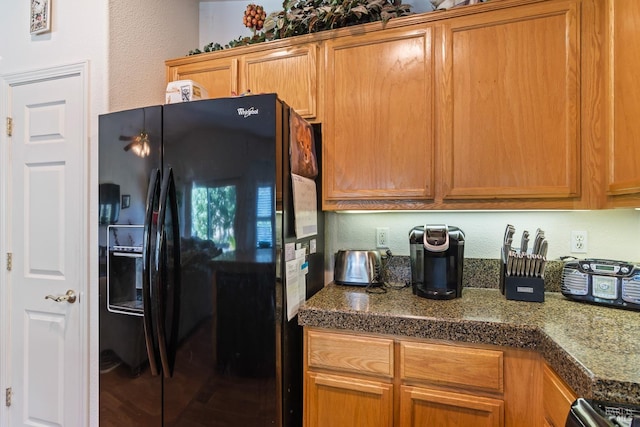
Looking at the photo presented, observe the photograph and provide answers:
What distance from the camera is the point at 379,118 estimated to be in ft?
5.12

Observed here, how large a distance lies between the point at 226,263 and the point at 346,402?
0.75m

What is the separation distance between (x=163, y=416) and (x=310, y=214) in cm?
109

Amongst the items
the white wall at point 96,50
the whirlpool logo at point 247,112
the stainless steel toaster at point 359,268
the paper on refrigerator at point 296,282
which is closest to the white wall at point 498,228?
the stainless steel toaster at point 359,268

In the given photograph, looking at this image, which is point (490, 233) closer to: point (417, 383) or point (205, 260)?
point (417, 383)

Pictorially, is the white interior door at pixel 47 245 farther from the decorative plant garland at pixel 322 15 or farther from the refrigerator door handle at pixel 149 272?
the decorative plant garland at pixel 322 15

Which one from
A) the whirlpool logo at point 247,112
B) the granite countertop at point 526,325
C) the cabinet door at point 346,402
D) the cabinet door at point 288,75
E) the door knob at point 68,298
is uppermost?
the cabinet door at point 288,75

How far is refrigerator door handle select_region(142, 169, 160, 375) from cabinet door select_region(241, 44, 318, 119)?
0.80 meters

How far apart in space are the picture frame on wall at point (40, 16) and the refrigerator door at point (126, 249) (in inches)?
33.6

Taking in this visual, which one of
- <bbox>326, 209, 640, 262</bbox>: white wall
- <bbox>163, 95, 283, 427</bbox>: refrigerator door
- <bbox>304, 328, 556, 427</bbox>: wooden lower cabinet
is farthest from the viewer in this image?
<bbox>326, 209, 640, 262</bbox>: white wall

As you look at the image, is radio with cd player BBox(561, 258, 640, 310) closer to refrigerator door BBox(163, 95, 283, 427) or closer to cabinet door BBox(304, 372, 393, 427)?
cabinet door BBox(304, 372, 393, 427)

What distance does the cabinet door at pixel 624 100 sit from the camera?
3.65ft

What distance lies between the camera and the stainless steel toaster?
171 centimetres

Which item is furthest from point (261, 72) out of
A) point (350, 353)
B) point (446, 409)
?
point (446, 409)

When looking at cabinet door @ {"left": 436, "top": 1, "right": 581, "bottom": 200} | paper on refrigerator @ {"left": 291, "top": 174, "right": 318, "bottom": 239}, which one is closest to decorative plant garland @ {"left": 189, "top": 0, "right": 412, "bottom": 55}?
cabinet door @ {"left": 436, "top": 1, "right": 581, "bottom": 200}
